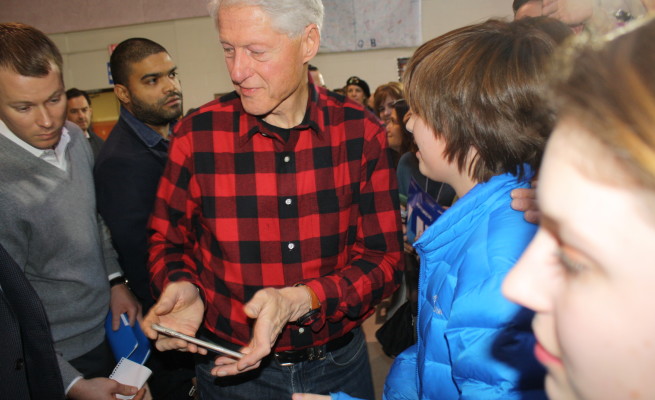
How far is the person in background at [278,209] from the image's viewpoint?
139cm

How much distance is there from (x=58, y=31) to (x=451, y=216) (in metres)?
7.37

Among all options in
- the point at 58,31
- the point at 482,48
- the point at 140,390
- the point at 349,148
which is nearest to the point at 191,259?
the point at 140,390

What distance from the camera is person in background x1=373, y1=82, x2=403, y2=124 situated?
386cm

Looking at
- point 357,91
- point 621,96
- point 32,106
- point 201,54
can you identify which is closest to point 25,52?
point 32,106

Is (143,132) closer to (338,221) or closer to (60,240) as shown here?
(60,240)

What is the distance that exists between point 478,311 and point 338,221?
686 mm

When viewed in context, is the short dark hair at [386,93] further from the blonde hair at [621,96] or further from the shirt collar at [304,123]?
the blonde hair at [621,96]

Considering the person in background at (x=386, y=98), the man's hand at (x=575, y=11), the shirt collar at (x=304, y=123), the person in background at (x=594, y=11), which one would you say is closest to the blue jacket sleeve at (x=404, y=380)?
the shirt collar at (x=304, y=123)

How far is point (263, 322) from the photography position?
1114 mm

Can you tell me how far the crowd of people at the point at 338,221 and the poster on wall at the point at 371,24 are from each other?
3.97m

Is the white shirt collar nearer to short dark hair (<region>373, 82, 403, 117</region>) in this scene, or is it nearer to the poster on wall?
short dark hair (<region>373, 82, 403, 117</region>)

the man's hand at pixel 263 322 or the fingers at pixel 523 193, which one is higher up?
the fingers at pixel 523 193

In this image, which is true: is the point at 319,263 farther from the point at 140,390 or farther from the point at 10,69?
the point at 10,69

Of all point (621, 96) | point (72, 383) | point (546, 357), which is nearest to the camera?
point (621, 96)
